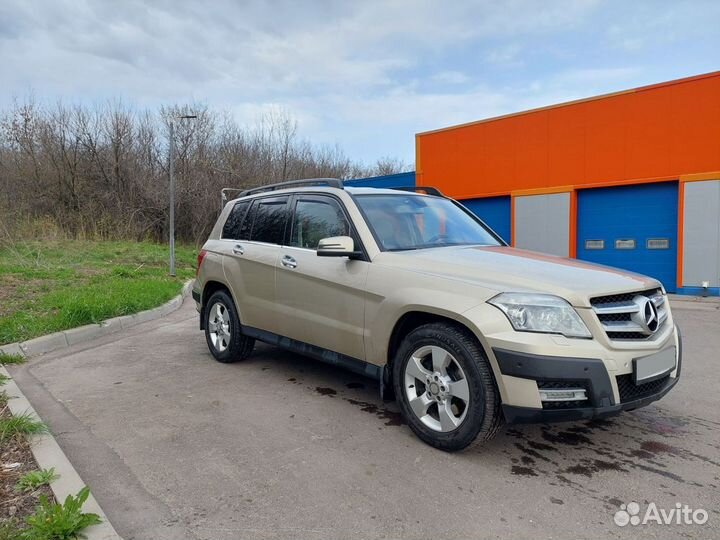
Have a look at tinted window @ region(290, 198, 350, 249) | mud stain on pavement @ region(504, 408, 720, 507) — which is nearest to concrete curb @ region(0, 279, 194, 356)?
tinted window @ region(290, 198, 350, 249)

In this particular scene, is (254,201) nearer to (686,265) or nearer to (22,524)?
(22,524)

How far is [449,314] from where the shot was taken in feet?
10.6

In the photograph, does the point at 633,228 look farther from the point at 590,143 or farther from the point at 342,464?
the point at 342,464

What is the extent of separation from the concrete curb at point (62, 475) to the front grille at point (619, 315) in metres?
2.85

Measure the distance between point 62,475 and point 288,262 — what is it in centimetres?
239

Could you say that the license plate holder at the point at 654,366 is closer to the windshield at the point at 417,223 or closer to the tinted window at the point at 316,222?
the windshield at the point at 417,223

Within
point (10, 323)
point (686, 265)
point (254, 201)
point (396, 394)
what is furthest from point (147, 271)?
point (686, 265)

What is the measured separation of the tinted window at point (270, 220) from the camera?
4.98m

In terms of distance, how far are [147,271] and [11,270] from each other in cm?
318

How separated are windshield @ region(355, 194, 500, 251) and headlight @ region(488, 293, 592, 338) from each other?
1196mm

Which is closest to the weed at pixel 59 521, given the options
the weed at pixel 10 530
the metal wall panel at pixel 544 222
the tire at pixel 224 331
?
the weed at pixel 10 530

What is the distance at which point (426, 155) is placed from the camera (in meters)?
17.8

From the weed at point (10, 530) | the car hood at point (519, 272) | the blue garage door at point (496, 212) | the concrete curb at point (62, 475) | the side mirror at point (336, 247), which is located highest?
the blue garage door at point (496, 212)

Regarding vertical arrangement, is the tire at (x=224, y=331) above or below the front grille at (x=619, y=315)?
below
